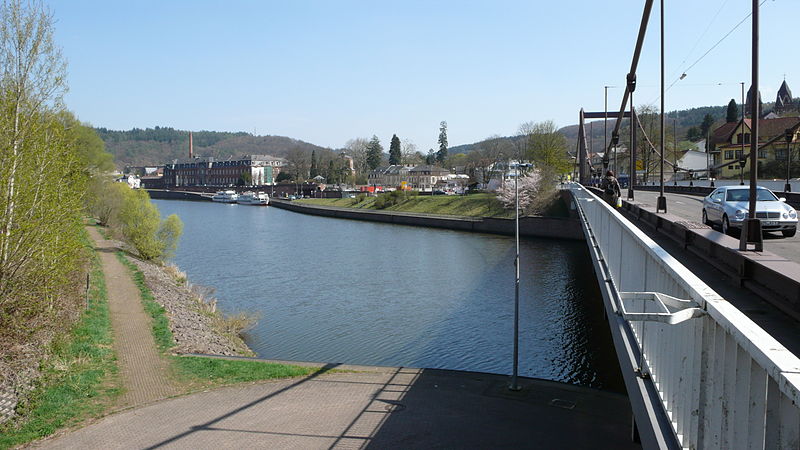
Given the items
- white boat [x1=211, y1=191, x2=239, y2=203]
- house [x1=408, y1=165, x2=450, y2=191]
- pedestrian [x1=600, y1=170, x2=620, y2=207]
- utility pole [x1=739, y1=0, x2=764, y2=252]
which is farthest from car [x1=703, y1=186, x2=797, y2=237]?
house [x1=408, y1=165, x2=450, y2=191]

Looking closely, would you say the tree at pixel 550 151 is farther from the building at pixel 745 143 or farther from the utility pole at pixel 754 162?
the utility pole at pixel 754 162

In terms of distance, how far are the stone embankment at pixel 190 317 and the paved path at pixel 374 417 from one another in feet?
14.1

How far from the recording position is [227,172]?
176000mm

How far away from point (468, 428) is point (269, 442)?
348 cm

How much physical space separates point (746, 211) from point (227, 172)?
172 meters

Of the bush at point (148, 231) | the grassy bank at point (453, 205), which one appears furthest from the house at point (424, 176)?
the bush at point (148, 231)

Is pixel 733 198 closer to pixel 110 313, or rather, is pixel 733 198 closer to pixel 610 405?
pixel 610 405

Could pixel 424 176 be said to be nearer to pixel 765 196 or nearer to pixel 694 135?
pixel 694 135

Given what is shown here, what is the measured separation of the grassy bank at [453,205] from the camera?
220ft

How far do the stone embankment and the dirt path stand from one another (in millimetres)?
720

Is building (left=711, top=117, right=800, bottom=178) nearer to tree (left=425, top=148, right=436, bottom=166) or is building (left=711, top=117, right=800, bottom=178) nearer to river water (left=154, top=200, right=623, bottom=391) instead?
river water (left=154, top=200, right=623, bottom=391)

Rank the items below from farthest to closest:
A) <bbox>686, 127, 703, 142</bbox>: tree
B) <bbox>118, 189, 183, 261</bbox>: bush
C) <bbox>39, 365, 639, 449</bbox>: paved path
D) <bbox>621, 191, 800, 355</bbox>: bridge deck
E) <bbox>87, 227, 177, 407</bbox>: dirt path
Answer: <bbox>686, 127, 703, 142</bbox>: tree → <bbox>118, 189, 183, 261</bbox>: bush → <bbox>87, 227, 177, 407</bbox>: dirt path → <bbox>39, 365, 639, 449</bbox>: paved path → <bbox>621, 191, 800, 355</bbox>: bridge deck

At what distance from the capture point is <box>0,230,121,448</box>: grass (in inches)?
448

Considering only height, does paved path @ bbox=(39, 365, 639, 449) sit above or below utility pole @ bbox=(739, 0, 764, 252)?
below
